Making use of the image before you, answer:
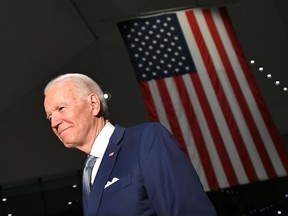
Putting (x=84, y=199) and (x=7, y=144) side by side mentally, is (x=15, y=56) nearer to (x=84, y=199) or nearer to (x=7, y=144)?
(x=7, y=144)

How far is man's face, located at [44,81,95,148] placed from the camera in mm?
1314

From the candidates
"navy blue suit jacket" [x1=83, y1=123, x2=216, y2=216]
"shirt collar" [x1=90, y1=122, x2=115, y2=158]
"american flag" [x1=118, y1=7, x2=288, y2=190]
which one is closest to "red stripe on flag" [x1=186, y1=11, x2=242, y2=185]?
"american flag" [x1=118, y1=7, x2=288, y2=190]

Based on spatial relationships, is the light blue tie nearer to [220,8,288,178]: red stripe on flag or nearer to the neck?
the neck

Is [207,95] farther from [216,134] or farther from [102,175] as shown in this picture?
[102,175]

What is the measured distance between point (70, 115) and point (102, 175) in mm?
234

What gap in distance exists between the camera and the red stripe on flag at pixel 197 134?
4988mm

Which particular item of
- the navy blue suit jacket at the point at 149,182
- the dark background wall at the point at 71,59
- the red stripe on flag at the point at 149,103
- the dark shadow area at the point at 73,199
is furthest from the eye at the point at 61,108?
the dark shadow area at the point at 73,199

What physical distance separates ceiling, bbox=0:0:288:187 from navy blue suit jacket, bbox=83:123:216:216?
5.19 m

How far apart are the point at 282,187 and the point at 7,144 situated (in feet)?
22.4

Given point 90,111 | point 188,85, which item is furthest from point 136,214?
point 188,85

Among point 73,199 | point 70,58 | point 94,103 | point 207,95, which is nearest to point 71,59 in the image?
point 70,58

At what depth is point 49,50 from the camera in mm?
7250

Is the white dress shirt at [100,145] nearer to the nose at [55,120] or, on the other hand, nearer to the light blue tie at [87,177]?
the light blue tie at [87,177]

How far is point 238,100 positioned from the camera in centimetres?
527
